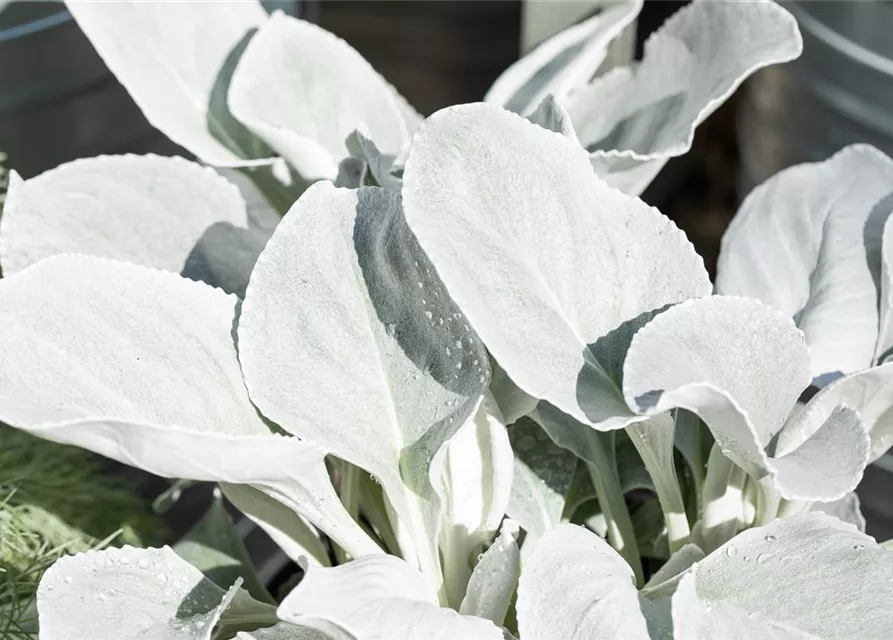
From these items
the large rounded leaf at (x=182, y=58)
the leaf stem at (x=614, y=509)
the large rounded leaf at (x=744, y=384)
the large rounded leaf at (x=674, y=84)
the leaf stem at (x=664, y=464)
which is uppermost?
the large rounded leaf at (x=182, y=58)

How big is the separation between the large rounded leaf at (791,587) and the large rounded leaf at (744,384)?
0.02 m

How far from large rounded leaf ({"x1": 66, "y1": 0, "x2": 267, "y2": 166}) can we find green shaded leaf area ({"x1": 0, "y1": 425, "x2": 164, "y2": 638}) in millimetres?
133

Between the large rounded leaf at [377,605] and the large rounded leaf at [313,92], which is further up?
the large rounded leaf at [313,92]

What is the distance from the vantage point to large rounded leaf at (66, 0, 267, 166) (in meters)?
0.35

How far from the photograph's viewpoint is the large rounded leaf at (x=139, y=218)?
322mm

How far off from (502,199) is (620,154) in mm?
75

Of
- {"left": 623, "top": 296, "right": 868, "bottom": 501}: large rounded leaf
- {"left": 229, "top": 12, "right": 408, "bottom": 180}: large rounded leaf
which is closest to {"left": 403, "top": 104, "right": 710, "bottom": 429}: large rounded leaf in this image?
{"left": 623, "top": 296, "right": 868, "bottom": 501}: large rounded leaf

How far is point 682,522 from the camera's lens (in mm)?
318

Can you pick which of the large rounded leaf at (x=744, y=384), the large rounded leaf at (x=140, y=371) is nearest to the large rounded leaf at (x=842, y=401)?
the large rounded leaf at (x=744, y=384)

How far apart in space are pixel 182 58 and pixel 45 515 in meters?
0.18

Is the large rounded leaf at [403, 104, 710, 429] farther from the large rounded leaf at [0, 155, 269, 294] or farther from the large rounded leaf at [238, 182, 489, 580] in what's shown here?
the large rounded leaf at [0, 155, 269, 294]

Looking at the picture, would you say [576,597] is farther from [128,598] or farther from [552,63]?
[552,63]

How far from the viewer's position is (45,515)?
1.22 feet

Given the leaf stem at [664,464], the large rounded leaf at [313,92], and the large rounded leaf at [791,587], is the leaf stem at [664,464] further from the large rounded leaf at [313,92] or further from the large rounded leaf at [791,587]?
the large rounded leaf at [313,92]
